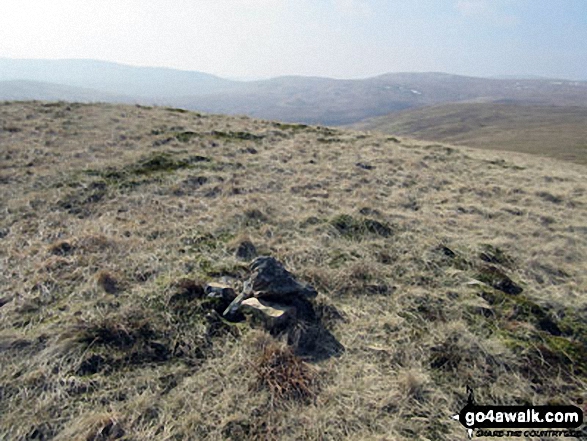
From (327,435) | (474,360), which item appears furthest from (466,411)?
(327,435)

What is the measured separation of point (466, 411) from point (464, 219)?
7193mm

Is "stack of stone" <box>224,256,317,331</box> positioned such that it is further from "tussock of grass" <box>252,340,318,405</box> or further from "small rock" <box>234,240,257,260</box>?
"small rock" <box>234,240,257,260</box>

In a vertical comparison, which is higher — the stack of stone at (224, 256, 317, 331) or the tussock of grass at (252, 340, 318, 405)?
the stack of stone at (224, 256, 317, 331)

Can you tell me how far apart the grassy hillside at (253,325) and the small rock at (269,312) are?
22 centimetres

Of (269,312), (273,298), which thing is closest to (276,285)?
(273,298)

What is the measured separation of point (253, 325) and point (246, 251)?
249cm

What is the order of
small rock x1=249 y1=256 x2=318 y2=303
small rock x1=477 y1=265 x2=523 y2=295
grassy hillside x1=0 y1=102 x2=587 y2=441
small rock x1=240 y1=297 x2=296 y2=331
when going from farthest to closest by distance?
small rock x1=477 y1=265 x2=523 y2=295 → small rock x1=249 y1=256 x2=318 y2=303 → small rock x1=240 y1=297 x2=296 y2=331 → grassy hillside x1=0 y1=102 x2=587 y2=441

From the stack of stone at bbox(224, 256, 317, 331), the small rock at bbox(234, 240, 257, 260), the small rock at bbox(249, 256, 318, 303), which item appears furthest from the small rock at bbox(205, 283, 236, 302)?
the small rock at bbox(234, 240, 257, 260)

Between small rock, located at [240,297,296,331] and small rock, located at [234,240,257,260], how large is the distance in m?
1.77

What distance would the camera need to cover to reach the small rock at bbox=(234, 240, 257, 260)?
764 cm

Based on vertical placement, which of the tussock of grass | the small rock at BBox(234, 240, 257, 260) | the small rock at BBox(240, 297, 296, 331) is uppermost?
the small rock at BBox(234, 240, 257, 260)

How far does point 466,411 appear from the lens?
4414mm

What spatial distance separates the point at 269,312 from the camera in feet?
18.5

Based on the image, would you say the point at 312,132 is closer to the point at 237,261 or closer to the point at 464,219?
the point at 464,219
